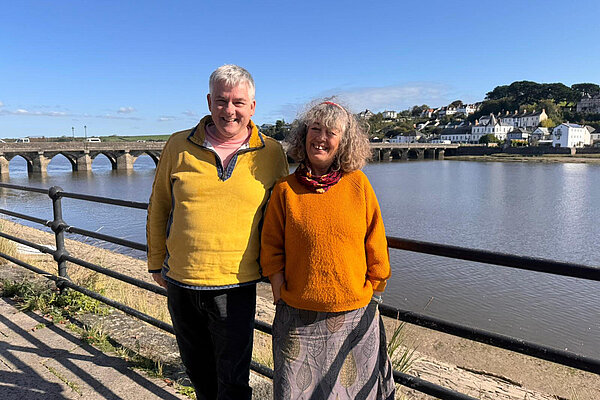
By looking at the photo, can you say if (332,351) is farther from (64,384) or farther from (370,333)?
(64,384)

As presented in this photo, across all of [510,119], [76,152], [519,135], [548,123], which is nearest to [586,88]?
[510,119]

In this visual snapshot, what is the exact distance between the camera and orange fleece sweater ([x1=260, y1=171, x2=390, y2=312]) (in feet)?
5.40

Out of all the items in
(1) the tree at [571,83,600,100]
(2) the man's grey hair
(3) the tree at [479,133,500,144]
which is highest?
(1) the tree at [571,83,600,100]

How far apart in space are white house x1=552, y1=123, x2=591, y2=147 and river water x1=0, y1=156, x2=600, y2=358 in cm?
6550

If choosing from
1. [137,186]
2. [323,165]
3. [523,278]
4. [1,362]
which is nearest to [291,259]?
[323,165]

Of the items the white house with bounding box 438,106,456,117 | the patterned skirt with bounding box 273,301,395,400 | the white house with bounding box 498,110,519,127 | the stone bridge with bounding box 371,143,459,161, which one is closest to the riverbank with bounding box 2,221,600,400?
the patterned skirt with bounding box 273,301,395,400

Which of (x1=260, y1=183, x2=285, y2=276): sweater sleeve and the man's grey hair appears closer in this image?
(x1=260, y1=183, x2=285, y2=276): sweater sleeve

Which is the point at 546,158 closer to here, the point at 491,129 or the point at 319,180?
the point at 491,129

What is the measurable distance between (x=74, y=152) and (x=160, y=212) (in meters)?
48.0

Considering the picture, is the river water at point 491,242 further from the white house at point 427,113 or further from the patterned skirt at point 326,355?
the white house at point 427,113

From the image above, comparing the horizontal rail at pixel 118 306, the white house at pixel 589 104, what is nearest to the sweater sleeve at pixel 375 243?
the horizontal rail at pixel 118 306

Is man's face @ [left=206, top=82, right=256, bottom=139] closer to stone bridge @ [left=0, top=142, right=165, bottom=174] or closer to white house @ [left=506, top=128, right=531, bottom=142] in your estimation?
stone bridge @ [left=0, top=142, right=165, bottom=174]

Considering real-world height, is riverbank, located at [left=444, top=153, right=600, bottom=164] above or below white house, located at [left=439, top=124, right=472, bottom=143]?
below

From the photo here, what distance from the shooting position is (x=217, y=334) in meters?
1.92
